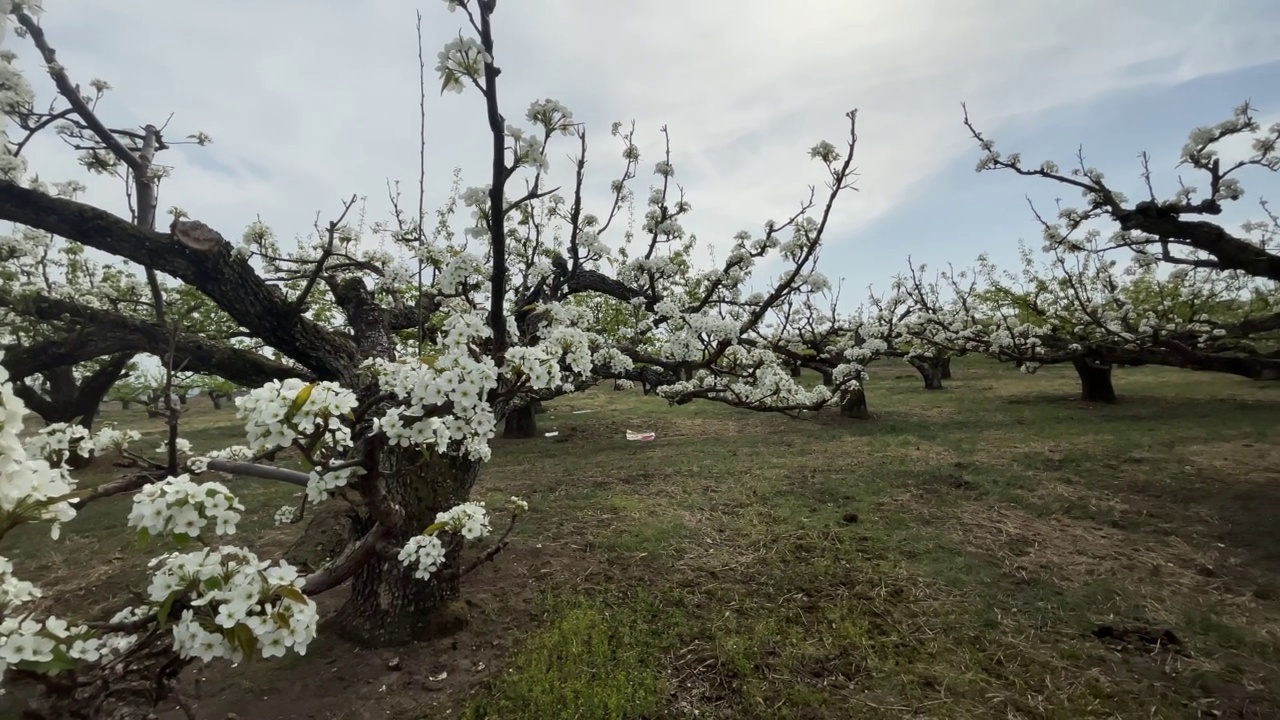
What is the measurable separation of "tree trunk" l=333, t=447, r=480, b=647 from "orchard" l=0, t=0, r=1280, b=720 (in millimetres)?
23

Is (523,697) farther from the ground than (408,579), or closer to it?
closer to it

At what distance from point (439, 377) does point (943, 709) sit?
10.8 feet

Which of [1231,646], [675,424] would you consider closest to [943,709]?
[1231,646]

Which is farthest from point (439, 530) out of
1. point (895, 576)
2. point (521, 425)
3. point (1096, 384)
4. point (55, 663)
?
point (1096, 384)

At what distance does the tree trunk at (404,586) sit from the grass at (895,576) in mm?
719

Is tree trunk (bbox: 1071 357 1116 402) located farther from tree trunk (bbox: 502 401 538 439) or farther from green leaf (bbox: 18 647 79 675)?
green leaf (bbox: 18 647 79 675)

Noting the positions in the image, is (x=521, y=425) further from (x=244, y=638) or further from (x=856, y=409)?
(x=244, y=638)

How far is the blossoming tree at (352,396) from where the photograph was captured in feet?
5.80

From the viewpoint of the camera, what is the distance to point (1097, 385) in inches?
505

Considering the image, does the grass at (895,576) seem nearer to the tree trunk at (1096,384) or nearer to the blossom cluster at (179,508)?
the blossom cluster at (179,508)

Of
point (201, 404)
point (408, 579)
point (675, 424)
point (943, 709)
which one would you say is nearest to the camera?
point (943, 709)

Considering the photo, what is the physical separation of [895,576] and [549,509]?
377 cm

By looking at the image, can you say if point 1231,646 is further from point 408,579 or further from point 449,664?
point 408,579

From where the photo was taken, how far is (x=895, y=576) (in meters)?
4.66
